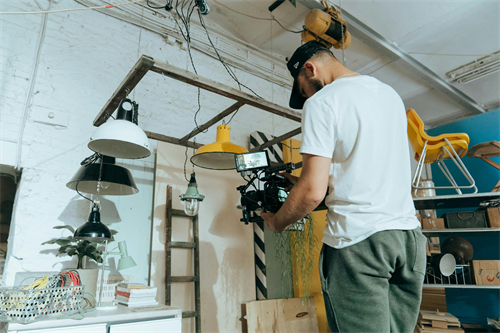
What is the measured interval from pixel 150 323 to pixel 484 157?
355 cm

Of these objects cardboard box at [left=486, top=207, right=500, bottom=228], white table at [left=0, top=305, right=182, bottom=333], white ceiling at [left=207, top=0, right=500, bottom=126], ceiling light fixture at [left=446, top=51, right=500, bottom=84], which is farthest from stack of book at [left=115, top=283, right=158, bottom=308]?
ceiling light fixture at [left=446, top=51, right=500, bottom=84]

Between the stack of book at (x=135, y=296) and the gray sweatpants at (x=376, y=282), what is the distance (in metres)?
1.37

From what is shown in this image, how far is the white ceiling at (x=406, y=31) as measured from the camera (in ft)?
12.2

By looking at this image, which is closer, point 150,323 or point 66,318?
point 66,318

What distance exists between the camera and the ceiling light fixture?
14.4 ft

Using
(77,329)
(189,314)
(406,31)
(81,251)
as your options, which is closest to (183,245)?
(189,314)

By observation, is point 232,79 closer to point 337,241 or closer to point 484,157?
point 484,157

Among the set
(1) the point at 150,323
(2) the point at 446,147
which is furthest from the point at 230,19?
(1) the point at 150,323

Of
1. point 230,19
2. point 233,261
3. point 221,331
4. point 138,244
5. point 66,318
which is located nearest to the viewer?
point 66,318

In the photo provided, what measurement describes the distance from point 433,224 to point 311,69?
2481 mm

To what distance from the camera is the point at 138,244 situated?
9.18 ft

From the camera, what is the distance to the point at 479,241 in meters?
3.68

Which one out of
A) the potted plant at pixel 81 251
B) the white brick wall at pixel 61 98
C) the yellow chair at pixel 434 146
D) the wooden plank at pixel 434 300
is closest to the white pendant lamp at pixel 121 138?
the potted plant at pixel 81 251

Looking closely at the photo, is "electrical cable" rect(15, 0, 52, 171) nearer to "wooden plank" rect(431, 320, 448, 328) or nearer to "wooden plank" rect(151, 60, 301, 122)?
"wooden plank" rect(151, 60, 301, 122)
